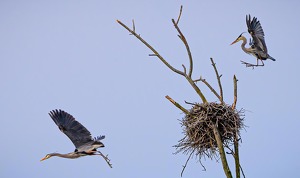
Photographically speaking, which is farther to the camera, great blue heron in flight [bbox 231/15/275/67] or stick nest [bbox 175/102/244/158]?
great blue heron in flight [bbox 231/15/275/67]

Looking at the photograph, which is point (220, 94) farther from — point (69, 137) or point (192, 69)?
point (69, 137)

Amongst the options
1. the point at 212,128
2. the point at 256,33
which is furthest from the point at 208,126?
the point at 256,33

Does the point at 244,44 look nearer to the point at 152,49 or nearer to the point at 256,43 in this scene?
the point at 256,43

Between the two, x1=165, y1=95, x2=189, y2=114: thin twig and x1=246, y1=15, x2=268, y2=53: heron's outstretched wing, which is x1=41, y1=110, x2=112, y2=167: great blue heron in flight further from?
x1=246, y1=15, x2=268, y2=53: heron's outstretched wing

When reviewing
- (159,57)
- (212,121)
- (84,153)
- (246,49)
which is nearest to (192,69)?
(159,57)

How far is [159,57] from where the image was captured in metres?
9.74

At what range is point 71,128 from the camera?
9641 mm

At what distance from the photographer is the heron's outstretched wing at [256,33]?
11445 mm

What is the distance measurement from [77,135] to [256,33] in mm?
4325

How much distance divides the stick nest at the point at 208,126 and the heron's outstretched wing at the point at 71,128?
1561 millimetres

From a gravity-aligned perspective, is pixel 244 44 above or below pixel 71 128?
above

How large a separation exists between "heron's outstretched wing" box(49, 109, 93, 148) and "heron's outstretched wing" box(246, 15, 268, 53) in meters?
4.05

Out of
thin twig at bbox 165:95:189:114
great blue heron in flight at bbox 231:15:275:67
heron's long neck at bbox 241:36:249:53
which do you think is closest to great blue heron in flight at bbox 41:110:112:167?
thin twig at bbox 165:95:189:114

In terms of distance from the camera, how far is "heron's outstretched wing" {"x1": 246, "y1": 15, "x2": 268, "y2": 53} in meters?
11.4
